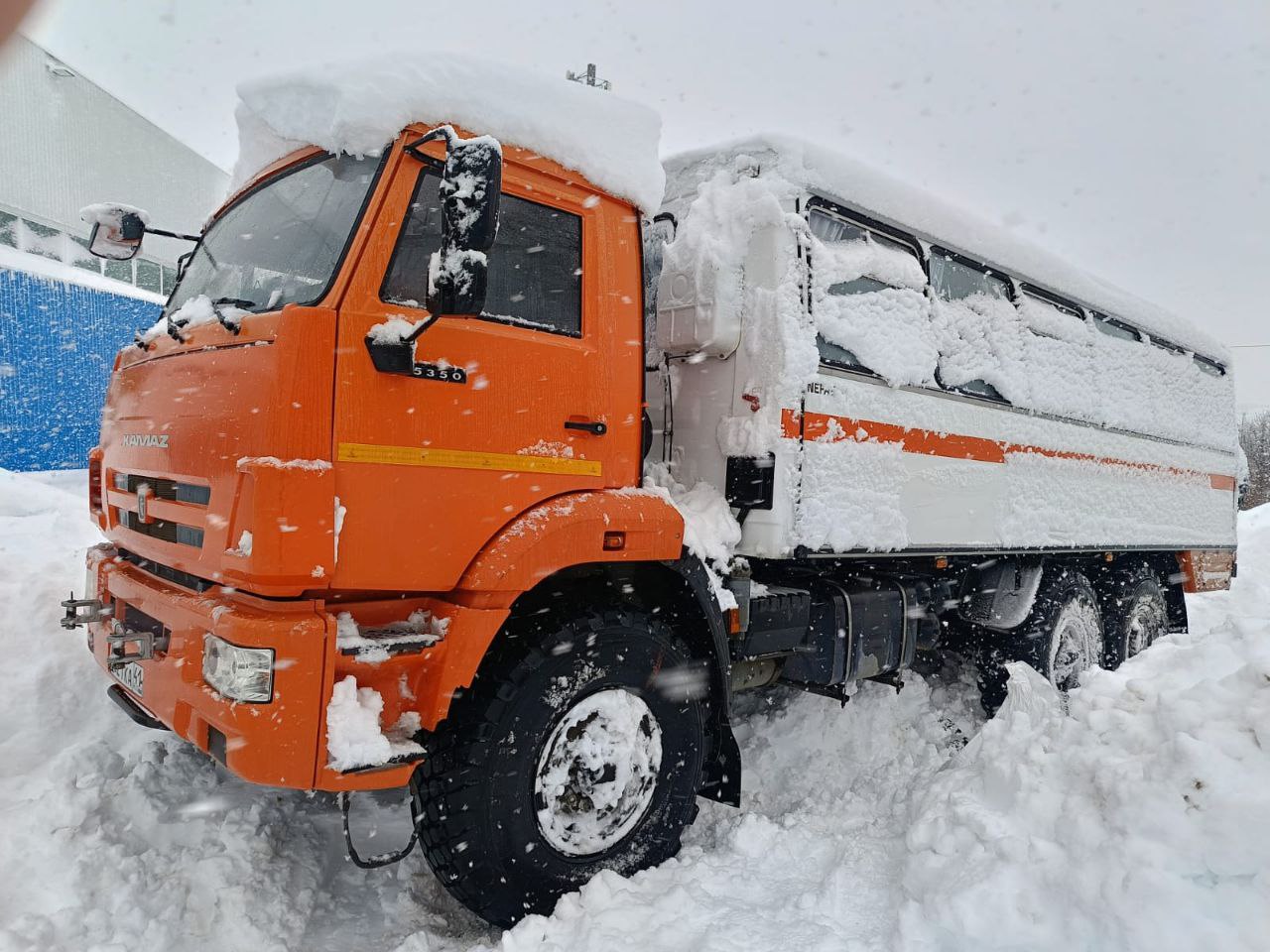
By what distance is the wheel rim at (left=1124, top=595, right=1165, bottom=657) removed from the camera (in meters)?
7.02

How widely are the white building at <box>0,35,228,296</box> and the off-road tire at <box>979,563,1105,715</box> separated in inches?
568

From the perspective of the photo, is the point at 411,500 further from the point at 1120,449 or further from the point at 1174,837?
the point at 1120,449

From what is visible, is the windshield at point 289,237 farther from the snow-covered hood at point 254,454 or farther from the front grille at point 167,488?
the front grille at point 167,488

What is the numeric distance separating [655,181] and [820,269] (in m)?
0.96

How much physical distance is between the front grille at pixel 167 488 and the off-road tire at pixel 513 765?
44.6 inches

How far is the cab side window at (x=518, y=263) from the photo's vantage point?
2904 mm

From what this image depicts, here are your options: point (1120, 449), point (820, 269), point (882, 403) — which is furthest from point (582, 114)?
point (1120, 449)

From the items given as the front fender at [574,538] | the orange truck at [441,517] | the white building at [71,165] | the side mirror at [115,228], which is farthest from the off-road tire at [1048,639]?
the white building at [71,165]

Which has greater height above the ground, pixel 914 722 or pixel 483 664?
pixel 483 664

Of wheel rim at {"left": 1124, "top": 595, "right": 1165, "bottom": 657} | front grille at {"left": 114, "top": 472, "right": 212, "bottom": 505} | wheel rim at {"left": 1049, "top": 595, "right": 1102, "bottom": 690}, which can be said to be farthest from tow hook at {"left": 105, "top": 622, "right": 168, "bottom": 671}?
wheel rim at {"left": 1124, "top": 595, "right": 1165, "bottom": 657}

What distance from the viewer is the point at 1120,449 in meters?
6.33

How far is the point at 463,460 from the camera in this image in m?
2.94

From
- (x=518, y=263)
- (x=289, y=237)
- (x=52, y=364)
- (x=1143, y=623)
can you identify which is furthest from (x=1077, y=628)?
(x=52, y=364)

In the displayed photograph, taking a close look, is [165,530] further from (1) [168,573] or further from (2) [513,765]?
(2) [513,765]
